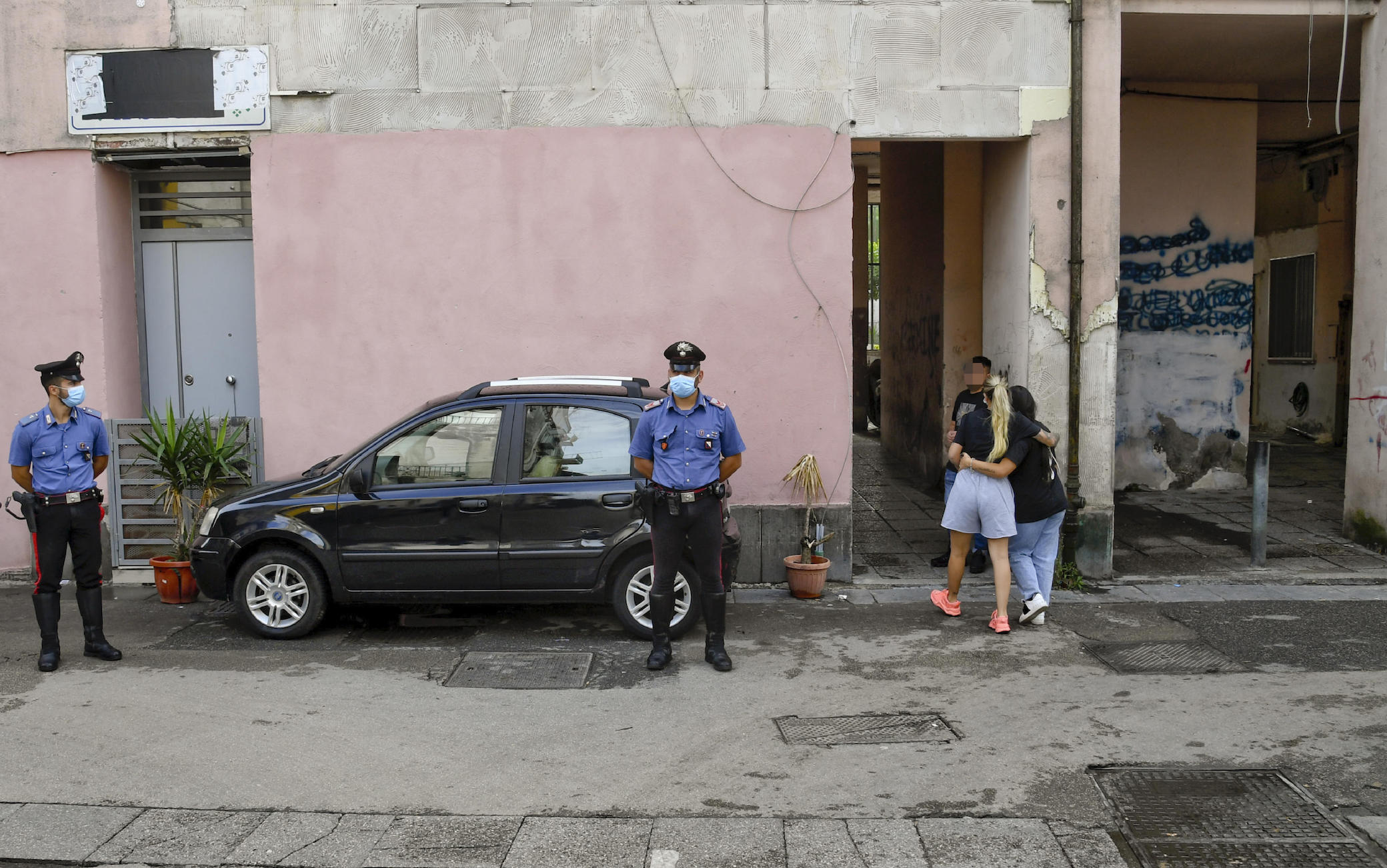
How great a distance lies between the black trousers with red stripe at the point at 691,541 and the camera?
21.2ft

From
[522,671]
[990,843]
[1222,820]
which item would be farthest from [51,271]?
[1222,820]

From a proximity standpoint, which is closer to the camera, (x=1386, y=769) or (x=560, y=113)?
(x=1386, y=769)

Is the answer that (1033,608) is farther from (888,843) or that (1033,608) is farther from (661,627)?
(888,843)

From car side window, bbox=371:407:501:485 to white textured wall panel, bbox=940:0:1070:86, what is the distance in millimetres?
4556

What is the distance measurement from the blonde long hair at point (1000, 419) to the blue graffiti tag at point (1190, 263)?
6007mm

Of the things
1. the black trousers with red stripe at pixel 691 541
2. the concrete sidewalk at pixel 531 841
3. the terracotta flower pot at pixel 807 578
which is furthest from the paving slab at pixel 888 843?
the terracotta flower pot at pixel 807 578

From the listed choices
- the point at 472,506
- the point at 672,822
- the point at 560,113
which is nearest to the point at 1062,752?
the point at 672,822

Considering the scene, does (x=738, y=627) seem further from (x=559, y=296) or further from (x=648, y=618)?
(x=559, y=296)

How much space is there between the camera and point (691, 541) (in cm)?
656

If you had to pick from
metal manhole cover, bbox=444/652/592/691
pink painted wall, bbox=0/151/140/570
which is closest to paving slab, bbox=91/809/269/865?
Answer: metal manhole cover, bbox=444/652/592/691

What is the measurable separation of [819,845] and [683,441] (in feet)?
8.96

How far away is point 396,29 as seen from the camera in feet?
28.6

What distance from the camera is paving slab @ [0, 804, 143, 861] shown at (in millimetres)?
4266

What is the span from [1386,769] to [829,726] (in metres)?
2.46
